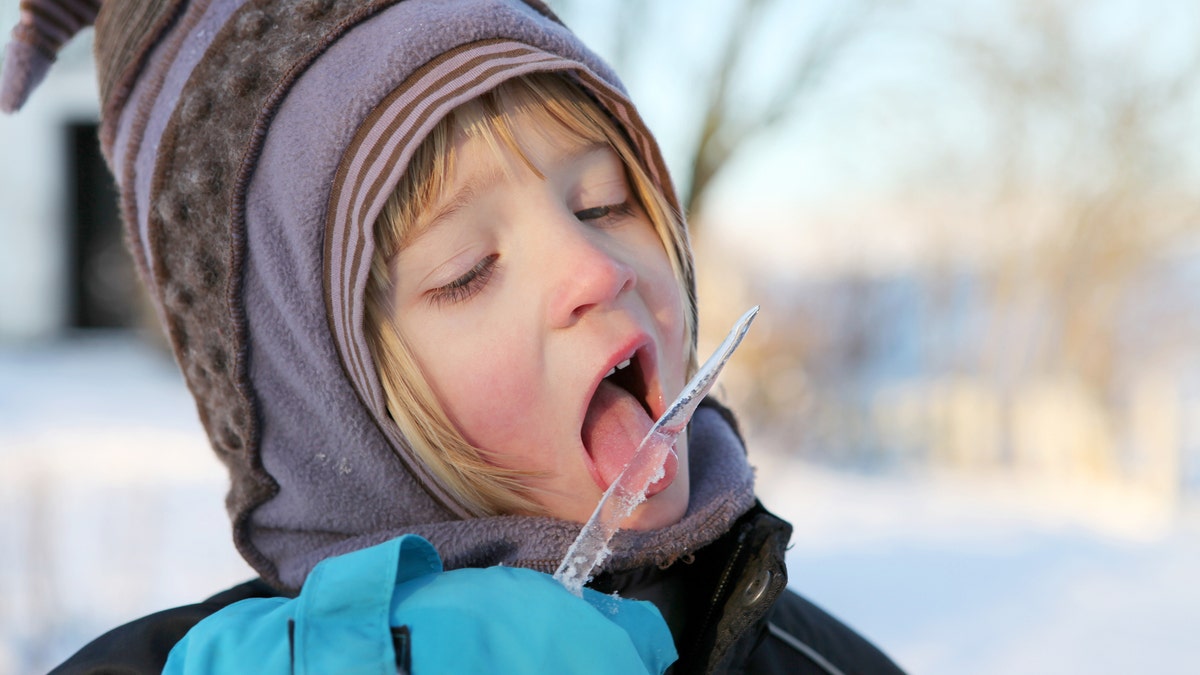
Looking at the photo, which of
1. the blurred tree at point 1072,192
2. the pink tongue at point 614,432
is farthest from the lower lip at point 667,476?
the blurred tree at point 1072,192

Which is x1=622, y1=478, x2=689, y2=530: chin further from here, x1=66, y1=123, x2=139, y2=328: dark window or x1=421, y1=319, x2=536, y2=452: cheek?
x1=66, y1=123, x2=139, y2=328: dark window

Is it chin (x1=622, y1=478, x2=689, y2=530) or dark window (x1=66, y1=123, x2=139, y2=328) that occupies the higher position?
chin (x1=622, y1=478, x2=689, y2=530)

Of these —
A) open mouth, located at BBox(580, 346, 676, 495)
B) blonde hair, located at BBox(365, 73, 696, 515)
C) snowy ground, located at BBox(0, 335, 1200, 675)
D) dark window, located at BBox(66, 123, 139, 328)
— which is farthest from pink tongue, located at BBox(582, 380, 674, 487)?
dark window, located at BBox(66, 123, 139, 328)

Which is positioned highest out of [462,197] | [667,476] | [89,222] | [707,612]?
[462,197]

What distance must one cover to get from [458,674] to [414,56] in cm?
73

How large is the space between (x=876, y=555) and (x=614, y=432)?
4.05 metres

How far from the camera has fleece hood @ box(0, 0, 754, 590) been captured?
116 cm

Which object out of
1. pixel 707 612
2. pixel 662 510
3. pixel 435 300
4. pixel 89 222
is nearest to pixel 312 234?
pixel 435 300

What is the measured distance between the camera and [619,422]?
1186 millimetres

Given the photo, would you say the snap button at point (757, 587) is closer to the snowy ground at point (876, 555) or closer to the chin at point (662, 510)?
the chin at point (662, 510)

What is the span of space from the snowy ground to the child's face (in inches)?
110

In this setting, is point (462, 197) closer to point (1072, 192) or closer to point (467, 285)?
point (467, 285)

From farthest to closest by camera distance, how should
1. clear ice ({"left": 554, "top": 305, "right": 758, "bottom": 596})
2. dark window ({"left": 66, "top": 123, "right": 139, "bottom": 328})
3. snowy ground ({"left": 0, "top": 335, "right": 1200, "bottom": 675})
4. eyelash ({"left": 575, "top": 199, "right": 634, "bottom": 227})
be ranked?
dark window ({"left": 66, "top": 123, "right": 139, "bottom": 328}) → snowy ground ({"left": 0, "top": 335, "right": 1200, "bottom": 675}) → eyelash ({"left": 575, "top": 199, "right": 634, "bottom": 227}) → clear ice ({"left": 554, "top": 305, "right": 758, "bottom": 596})

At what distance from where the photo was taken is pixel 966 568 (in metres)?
4.67
